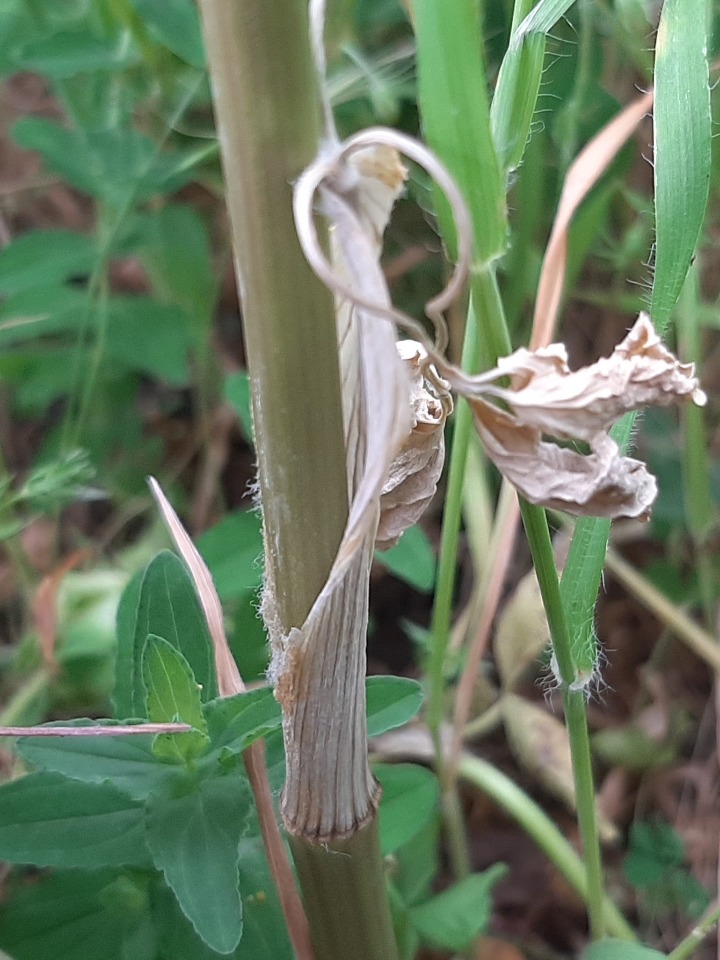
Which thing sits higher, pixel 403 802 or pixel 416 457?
pixel 416 457

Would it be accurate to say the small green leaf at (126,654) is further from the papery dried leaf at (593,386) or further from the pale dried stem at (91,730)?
the papery dried leaf at (593,386)

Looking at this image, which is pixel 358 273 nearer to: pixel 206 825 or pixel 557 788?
pixel 206 825

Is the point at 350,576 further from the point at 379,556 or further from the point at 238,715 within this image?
the point at 379,556


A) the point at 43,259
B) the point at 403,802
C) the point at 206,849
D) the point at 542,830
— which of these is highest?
the point at 43,259

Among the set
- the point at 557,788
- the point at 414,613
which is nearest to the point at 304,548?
the point at 557,788

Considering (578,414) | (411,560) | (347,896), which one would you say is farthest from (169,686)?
(411,560)

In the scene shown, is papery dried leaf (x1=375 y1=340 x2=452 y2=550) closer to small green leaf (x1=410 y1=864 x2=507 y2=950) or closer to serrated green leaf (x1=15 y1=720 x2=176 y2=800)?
serrated green leaf (x1=15 y1=720 x2=176 y2=800)

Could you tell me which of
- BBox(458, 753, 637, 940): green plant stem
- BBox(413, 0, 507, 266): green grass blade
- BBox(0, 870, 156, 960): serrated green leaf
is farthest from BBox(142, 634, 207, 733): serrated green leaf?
BBox(458, 753, 637, 940): green plant stem
